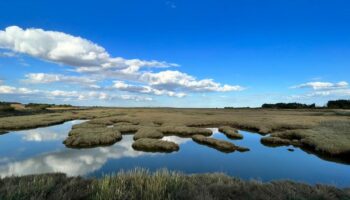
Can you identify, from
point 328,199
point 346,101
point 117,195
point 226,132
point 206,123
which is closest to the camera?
point 117,195

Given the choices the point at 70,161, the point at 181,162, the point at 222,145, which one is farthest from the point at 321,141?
the point at 70,161

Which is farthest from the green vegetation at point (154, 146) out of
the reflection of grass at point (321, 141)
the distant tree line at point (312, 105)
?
the distant tree line at point (312, 105)

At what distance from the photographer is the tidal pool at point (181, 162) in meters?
20.0

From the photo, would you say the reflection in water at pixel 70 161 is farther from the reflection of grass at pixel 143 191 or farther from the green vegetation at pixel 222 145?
the reflection of grass at pixel 143 191

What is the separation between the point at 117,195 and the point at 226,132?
36.3 metres

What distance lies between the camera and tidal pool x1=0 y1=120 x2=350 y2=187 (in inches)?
789

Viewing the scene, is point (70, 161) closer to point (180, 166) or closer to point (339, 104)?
point (180, 166)

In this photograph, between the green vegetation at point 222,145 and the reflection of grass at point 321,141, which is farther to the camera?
the green vegetation at point 222,145

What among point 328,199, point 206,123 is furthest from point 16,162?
point 206,123

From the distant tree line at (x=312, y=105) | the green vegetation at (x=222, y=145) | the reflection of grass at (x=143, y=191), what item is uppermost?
the distant tree line at (x=312, y=105)

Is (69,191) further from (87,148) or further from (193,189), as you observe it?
(87,148)

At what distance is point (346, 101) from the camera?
137875 mm

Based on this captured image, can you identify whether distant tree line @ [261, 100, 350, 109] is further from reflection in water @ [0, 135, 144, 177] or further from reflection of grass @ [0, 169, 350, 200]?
reflection of grass @ [0, 169, 350, 200]

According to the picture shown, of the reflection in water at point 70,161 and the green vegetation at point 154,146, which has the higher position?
the green vegetation at point 154,146
